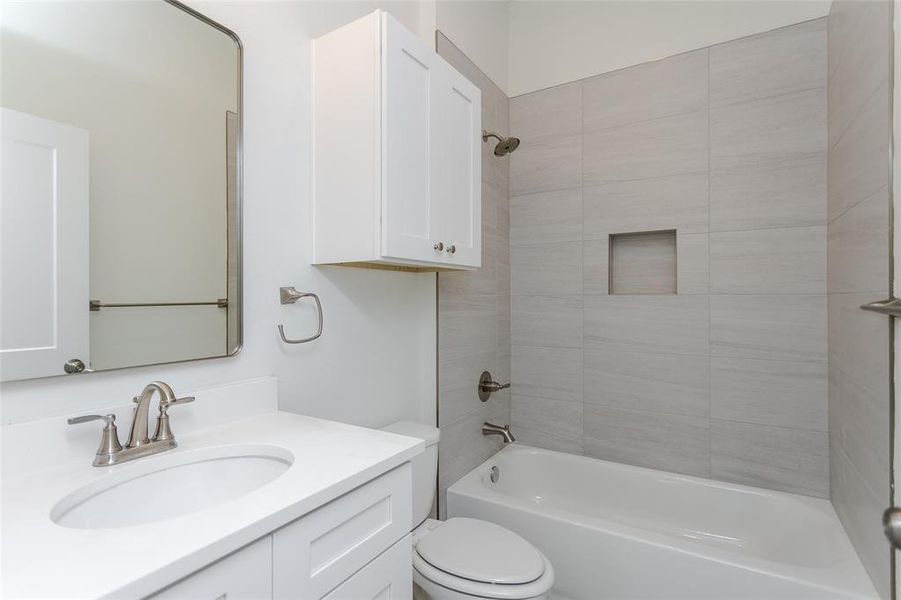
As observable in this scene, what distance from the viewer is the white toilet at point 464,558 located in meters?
1.27

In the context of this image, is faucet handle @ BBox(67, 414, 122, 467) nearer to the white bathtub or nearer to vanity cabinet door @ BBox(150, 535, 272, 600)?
vanity cabinet door @ BBox(150, 535, 272, 600)

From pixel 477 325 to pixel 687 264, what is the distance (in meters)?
1.01

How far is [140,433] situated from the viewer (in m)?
0.94

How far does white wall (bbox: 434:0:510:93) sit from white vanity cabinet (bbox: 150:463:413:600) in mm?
1879

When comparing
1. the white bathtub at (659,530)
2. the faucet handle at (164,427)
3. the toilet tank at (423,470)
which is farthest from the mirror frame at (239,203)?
the white bathtub at (659,530)

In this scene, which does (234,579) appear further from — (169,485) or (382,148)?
(382,148)

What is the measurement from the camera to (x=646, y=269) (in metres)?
2.24

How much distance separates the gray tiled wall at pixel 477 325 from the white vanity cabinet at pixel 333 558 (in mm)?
955

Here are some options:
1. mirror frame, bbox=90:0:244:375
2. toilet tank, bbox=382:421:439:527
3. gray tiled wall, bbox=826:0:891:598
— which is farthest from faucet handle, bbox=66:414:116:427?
gray tiled wall, bbox=826:0:891:598

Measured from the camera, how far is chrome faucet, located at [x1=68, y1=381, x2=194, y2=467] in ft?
2.92

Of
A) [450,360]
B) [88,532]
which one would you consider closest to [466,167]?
[450,360]

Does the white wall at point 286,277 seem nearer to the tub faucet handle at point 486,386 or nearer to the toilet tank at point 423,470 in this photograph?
the toilet tank at point 423,470

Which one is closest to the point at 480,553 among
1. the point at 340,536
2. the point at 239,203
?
the point at 340,536

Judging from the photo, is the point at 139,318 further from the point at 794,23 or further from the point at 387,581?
the point at 794,23
